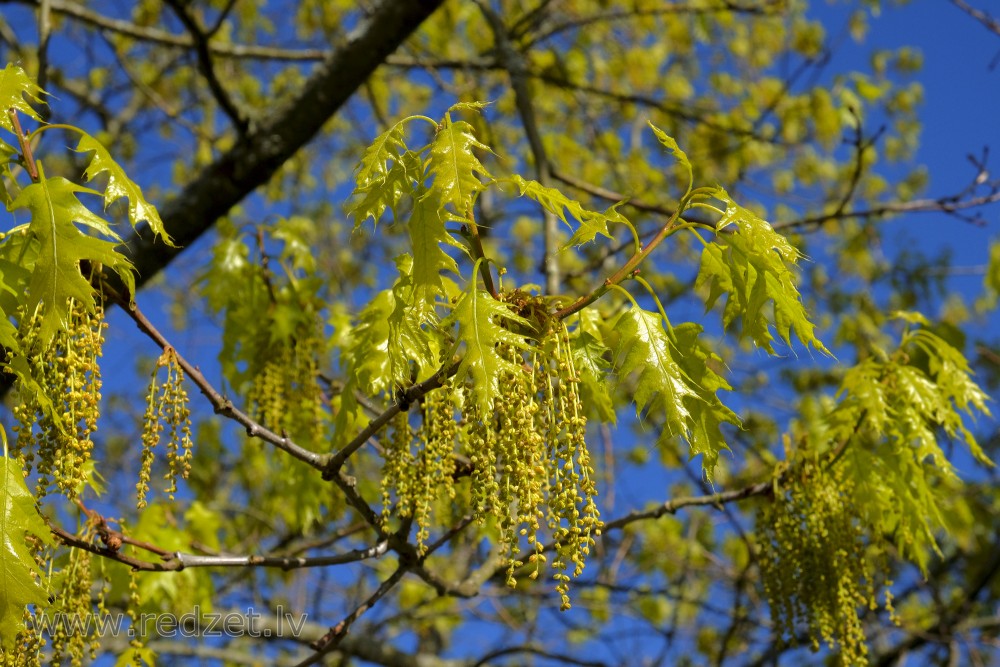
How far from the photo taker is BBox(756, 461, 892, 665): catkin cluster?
2.74 m

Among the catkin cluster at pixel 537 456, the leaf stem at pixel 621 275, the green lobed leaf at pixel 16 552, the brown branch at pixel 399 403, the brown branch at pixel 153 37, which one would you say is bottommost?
the green lobed leaf at pixel 16 552

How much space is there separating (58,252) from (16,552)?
629 millimetres

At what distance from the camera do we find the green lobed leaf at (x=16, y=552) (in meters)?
1.84

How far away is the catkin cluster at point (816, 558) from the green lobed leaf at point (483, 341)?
141 cm

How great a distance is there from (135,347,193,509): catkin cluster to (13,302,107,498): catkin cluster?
115 mm

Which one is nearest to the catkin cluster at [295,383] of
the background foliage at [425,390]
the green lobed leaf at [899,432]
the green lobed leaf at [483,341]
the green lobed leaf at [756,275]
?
the background foliage at [425,390]

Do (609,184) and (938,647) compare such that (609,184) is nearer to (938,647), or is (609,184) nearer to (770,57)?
(770,57)

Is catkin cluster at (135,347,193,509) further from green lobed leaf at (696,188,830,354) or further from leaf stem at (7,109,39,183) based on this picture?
green lobed leaf at (696,188,830,354)

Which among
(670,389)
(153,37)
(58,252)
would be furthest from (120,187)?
(153,37)

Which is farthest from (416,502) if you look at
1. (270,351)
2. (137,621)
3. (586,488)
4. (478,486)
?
(270,351)

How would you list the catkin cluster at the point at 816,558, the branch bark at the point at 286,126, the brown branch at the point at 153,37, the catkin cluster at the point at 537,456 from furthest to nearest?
1. the brown branch at the point at 153,37
2. the branch bark at the point at 286,126
3. the catkin cluster at the point at 816,558
4. the catkin cluster at the point at 537,456

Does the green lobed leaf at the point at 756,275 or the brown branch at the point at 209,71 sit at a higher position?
the brown branch at the point at 209,71

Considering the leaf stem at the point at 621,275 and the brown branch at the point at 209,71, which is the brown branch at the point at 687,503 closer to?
the leaf stem at the point at 621,275

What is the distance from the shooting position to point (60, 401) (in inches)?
74.7
